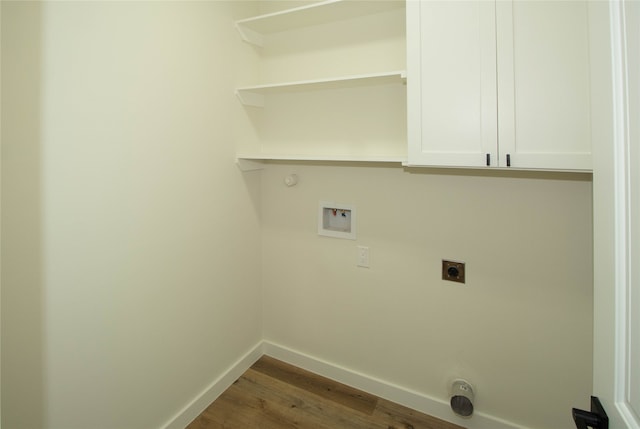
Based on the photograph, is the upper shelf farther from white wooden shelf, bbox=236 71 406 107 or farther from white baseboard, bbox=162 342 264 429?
white baseboard, bbox=162 342 264 429

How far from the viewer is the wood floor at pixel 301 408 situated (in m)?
1.82

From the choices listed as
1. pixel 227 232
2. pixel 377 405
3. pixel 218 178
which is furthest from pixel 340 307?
pixel 218 178

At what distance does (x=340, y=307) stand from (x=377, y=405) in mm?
622

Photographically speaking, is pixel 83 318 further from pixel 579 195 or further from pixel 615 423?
pixel 579 195

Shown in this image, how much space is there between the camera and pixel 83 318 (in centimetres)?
132

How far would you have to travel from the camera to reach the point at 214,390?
2.00 metres

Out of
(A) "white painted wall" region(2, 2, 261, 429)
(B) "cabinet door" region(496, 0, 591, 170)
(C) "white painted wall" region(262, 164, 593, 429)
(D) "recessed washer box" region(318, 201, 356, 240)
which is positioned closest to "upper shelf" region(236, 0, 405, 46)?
(A) "white painted wall" region(2, 2, 261, 429)

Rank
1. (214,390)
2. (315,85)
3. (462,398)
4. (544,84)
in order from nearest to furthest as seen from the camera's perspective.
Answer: (544,84) < (462,398) < (315,85) < (214,390)

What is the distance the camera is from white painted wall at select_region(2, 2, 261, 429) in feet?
3.70

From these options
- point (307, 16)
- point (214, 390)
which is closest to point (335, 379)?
point (214, 390)

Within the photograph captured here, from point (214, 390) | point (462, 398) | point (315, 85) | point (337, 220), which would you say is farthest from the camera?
point (337, 220)

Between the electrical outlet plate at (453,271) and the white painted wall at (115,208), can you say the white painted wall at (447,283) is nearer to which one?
the electrical outlet plate at (453,271)

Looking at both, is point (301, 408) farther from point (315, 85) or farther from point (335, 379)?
point (315, 85)

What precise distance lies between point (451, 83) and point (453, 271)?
3.26ft
